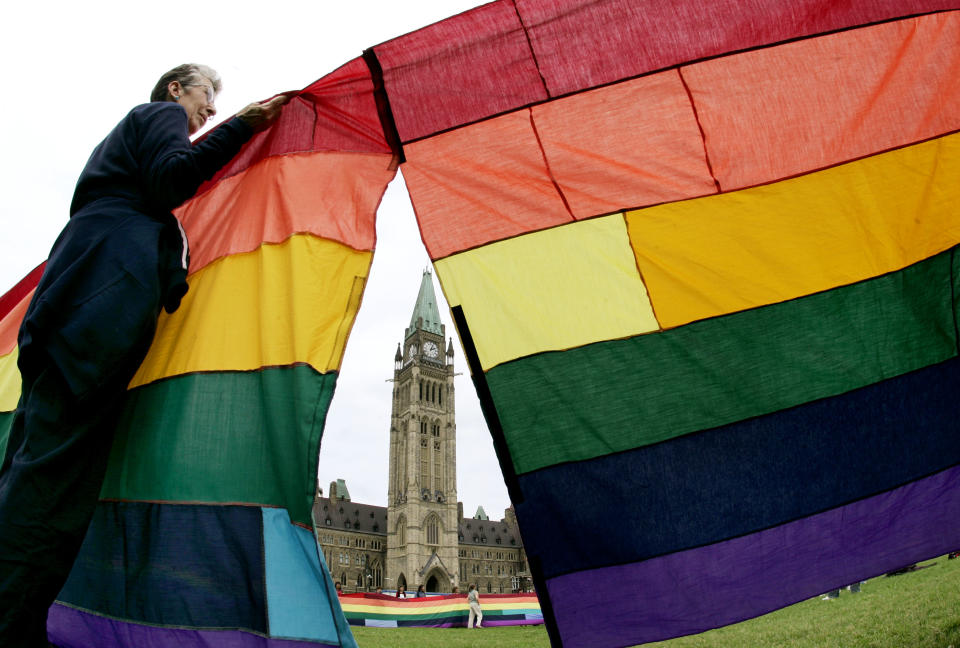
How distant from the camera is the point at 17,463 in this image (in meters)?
1.76

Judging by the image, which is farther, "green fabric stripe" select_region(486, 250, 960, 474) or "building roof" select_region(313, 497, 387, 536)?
"building roof" select_region(313, 497, 387, 536)

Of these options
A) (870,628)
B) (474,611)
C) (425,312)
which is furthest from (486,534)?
(870,628)

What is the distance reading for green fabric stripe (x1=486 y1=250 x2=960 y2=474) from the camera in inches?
85.0

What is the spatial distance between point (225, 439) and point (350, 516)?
8284 centimetres

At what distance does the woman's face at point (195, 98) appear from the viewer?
104 inches

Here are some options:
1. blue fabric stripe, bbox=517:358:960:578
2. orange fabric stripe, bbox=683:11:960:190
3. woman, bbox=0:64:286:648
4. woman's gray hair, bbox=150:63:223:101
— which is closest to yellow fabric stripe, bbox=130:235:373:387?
woman, bbox=0:64:286:648

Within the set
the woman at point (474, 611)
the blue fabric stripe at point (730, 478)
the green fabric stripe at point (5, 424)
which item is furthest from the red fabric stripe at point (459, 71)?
the woman at point (474, 611)

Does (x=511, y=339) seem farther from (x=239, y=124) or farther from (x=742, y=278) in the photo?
(x=239, y=124)

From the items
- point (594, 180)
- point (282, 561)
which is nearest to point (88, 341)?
point (282, 561)

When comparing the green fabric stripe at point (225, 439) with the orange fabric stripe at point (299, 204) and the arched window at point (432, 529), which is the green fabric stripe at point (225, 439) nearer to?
the orange fabric stripe at point (299, 204)

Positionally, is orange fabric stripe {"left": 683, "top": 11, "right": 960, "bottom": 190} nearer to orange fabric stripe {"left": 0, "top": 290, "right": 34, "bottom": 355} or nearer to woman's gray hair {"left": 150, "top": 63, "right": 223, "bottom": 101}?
woman's gray hair {"left": 150, "top": 63, "right": 223, "bottom": 101}

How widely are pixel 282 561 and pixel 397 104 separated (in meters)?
1.95

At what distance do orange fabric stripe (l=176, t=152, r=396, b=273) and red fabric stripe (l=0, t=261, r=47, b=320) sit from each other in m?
1.72

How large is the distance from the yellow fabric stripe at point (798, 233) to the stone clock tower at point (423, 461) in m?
73.4
